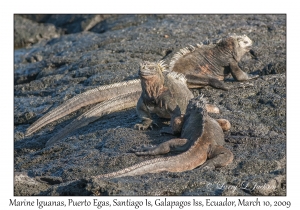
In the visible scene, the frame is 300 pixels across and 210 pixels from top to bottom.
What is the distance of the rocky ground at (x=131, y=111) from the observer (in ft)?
18.1

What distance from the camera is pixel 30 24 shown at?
1642cm

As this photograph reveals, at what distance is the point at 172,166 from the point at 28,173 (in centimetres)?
163

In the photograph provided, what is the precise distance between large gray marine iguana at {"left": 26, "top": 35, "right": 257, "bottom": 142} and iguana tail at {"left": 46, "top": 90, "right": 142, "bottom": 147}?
0.05ft

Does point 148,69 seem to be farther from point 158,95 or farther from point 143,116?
point 143,116

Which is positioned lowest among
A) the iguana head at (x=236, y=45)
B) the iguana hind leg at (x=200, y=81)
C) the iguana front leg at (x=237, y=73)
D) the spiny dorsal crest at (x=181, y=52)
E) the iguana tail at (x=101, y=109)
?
the iguana tail at (x=101, y=109)

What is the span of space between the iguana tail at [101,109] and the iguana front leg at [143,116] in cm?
84

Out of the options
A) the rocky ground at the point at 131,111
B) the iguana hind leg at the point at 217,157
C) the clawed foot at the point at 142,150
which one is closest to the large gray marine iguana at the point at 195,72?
the rocky ground at the point at 131,111

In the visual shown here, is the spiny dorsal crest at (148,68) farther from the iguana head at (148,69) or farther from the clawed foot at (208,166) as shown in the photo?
the clawed foot at (208,166)

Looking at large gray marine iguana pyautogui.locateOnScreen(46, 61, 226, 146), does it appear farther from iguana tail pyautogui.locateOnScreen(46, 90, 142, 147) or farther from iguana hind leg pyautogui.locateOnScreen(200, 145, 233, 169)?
iguana hind leg pyautogui.locateOnScreen(200, 145, 233, 169)

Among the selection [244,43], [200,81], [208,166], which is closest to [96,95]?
[200,81]

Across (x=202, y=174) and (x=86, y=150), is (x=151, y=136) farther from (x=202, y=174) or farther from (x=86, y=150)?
(x=202, y=174)

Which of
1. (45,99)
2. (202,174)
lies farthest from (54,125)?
(202,174)

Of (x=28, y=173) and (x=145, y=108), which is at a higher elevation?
(x=145, y=108)

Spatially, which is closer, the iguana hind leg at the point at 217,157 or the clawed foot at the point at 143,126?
the iguana hind leg at the point at 217,157
